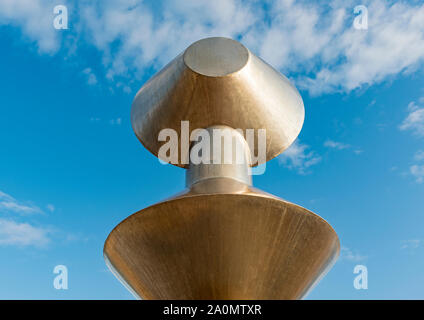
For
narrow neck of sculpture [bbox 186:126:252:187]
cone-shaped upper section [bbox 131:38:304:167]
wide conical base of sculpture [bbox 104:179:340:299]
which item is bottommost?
wide conical base of sculpture [bbox 104:179:340:299]

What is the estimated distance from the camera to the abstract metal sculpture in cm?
671

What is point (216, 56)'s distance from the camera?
8.73 metres

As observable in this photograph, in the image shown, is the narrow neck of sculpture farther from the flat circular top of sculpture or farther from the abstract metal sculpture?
the flat circular top of sculpture

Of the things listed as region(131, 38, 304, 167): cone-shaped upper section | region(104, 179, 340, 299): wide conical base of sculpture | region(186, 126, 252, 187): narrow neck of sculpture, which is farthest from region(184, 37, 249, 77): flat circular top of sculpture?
region(104, 179, 340, 299): wide conical base of sculpture

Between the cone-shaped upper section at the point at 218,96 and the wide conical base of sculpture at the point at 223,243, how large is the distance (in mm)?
2163

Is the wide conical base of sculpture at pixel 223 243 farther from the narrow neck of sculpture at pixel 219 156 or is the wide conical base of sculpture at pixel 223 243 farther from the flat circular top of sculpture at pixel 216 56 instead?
the flat circular top of sculpture at pixel 216 56

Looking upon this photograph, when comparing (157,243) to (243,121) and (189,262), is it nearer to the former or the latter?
(189,262)

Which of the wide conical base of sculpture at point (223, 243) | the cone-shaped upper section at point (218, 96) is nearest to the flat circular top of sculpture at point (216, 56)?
the cone-shaped upper section at point (218, 96)

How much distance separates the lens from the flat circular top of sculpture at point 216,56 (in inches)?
338

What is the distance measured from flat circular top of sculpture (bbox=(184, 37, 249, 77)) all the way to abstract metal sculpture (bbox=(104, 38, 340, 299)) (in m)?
0.02

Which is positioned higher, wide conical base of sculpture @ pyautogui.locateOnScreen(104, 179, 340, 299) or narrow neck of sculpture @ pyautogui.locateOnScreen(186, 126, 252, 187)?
narrow neck of sculpture @ pyautogui.locateOnScreen(186, 126, 252, 187)

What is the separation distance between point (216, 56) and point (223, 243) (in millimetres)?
4020
